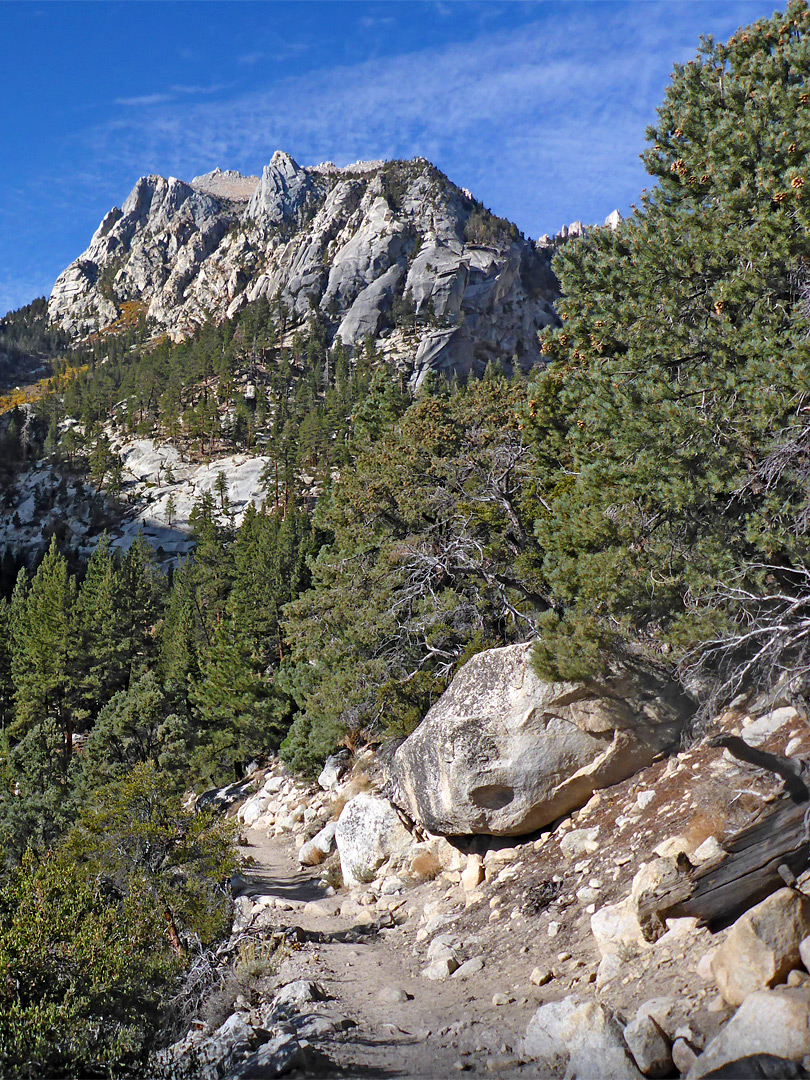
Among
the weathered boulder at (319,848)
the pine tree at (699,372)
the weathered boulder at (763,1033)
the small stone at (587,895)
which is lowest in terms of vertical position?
the weathered boulder at (319,848)

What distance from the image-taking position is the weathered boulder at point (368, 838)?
1426 cm

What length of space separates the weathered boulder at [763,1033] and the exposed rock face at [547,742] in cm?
588

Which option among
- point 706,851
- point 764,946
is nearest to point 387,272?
point 706,851

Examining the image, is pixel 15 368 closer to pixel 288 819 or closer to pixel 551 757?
pixel 288 819

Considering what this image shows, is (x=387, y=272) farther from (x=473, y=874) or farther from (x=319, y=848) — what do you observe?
(x=473, y=874)

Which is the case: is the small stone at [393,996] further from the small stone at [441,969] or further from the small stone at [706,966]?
the small stone at [706,966]

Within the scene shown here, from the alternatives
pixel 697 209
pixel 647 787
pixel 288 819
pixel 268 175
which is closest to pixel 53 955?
pixel 647 787

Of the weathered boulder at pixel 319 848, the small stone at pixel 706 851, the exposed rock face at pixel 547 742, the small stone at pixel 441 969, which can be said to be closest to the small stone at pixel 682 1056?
the small stone at pixel 706 851

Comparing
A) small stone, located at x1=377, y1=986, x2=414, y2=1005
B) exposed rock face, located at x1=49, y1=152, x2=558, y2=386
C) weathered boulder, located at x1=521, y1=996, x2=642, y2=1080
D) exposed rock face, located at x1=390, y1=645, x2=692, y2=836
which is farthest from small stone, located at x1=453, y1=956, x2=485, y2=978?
exposed rock face, located at x1=49, y1=152, x2=558, y2=386

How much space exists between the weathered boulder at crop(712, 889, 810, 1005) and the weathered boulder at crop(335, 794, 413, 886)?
9.36 metres

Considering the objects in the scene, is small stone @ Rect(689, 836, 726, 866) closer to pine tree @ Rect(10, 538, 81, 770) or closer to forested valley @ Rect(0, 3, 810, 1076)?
forested valley @ Rect(0, 3, 810, 1076)

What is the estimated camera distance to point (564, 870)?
10.0m

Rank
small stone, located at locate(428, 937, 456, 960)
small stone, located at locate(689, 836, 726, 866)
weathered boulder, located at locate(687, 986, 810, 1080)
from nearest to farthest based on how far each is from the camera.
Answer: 1. weathered boulder, located at locate(687, 986, 810, 1080)
2. small stone, located at locate(689, 836, 726, 866)
3. small stone, located at locate(428, 937, 456, 960)

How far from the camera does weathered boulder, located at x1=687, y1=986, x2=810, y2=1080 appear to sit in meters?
4.42
